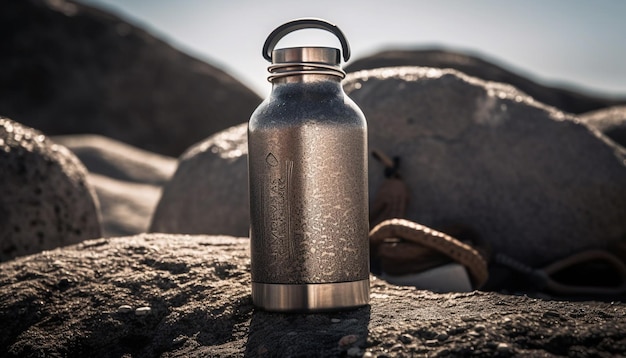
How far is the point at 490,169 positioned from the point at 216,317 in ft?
7.09

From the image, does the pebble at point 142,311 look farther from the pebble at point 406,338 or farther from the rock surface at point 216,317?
the pebble at point 406,338

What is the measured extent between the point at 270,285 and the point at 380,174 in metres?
1.90

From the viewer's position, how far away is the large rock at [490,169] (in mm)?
4293

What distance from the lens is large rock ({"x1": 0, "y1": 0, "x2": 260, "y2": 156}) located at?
61.2ft

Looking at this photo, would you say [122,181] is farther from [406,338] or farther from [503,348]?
[503,348]

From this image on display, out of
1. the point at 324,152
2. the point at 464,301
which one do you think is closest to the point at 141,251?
the point at 324,152

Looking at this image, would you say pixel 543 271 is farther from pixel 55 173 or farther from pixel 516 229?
pixel 55 173

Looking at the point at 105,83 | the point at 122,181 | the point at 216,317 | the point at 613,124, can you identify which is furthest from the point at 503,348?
the point at 105,83

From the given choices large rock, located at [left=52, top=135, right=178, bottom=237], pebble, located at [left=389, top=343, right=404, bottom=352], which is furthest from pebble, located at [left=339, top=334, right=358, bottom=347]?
large rock, located at [left=52, top=135, right=178, bottom=237]

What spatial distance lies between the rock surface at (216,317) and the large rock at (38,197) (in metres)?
0.73

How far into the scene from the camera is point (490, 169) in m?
4.36

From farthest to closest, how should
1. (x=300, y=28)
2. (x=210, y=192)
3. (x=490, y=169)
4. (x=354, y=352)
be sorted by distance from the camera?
(x=210, y=192)
(x=490, y=169)
(x=300, y=28)
(x=354, y=352)

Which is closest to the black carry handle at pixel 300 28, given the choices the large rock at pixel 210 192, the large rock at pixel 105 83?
the large rock at pixel 210 192

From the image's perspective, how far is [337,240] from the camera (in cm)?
260
